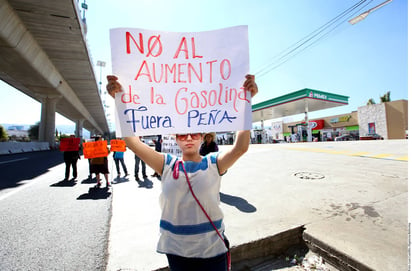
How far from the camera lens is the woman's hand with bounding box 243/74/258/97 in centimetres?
161

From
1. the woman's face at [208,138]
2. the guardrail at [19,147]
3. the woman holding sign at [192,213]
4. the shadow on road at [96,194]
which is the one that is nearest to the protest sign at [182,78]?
the woman holding sign at [192,213]

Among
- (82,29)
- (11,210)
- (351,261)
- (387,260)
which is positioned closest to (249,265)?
(351,261)

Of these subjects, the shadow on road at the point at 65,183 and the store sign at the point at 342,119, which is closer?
the shadow on road at the point at 65,183

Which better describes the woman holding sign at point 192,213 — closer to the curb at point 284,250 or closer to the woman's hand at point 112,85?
the woman's hand at point 112,85

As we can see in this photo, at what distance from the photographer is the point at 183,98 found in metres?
1.68

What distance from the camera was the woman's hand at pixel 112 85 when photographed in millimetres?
1528

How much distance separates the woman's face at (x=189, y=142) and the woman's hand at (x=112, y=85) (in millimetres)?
587

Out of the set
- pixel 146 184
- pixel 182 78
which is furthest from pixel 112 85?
pixel 146 184

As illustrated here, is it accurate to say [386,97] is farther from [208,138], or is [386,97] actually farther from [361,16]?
[208,138]

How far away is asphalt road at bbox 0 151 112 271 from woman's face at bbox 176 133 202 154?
6.01 feet

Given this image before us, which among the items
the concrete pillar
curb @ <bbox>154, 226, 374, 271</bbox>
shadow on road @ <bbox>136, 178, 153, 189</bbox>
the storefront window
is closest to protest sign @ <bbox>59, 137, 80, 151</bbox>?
shadow on road @ <bbox>136, 178, 153, 189</bbox>

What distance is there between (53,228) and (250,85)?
3.84m

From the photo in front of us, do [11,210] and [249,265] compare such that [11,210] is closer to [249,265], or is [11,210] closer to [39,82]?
[249,265]

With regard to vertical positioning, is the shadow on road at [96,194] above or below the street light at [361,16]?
below
